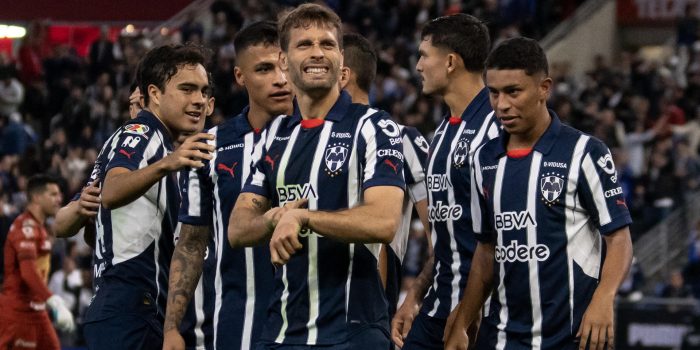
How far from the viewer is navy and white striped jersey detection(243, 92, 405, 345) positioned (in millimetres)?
5438

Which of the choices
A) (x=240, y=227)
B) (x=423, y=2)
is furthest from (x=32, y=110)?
(x=240, y=227)

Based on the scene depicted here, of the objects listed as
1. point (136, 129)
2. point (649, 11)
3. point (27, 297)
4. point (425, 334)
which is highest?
point (649, 11)

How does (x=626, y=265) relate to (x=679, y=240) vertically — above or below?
above

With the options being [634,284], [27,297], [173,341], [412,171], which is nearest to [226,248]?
[173,341]

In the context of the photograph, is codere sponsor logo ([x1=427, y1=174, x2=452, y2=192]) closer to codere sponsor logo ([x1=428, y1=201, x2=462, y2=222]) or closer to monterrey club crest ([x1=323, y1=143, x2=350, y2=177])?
codere sponsor logo ([x1=428, y1=201, x2=462, y2=222])

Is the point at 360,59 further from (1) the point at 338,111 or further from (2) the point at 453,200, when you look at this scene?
(1) the point at 338,111

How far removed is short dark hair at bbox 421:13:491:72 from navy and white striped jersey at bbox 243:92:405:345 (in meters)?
1.74

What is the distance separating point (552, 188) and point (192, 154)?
1.60 meters

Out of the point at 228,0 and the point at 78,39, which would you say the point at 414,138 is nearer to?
the point at 228,0

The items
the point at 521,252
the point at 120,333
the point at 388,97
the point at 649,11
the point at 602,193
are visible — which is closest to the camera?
the point at 602,193

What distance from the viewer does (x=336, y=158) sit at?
17.9 feet

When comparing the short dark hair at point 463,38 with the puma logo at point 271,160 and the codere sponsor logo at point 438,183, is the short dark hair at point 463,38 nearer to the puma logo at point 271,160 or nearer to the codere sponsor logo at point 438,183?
the codere sponsor logo at point 438,183

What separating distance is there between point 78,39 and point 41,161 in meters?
6.87

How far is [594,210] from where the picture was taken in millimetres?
5852
